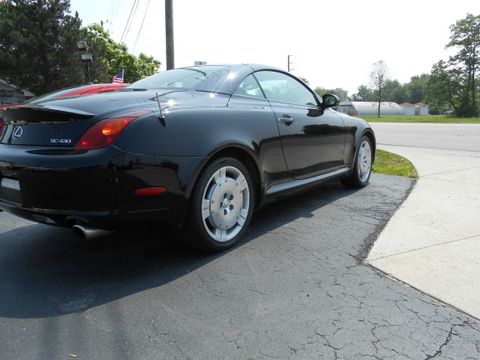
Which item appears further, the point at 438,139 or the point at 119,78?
the point at 119,78

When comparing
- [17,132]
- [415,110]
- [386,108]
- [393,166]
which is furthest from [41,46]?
[415,110]

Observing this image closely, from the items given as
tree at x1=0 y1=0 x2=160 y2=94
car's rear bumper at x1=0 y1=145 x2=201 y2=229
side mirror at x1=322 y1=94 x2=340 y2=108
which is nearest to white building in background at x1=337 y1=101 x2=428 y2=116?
tree at x1=0 y1=0 x2=160 y2=94

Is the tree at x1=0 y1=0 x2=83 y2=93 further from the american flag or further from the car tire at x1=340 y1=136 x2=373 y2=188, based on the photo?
the car tire at x1=340 y1=136 x2=373 y2=188

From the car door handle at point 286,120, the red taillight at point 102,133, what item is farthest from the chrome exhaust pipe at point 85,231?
the car door handle at point 286,120

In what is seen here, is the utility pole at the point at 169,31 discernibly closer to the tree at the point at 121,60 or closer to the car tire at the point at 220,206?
the car tire at the point at 220,206

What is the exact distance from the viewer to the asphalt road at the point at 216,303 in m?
1.97

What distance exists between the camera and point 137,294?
2.49 meters

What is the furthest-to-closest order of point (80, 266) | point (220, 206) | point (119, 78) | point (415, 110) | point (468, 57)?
point (415, 110) < point (468, 57) < point (119, 78) < point (220, 206) < point (80, 266)

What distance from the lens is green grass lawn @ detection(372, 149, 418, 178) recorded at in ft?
21.0

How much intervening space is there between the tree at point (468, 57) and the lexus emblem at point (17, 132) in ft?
205

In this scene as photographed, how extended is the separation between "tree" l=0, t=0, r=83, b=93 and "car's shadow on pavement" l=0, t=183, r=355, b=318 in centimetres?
2515

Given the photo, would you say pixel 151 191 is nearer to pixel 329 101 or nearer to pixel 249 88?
pixel 249 88

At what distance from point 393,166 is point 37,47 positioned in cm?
2534

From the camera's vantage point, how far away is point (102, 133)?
248cm
